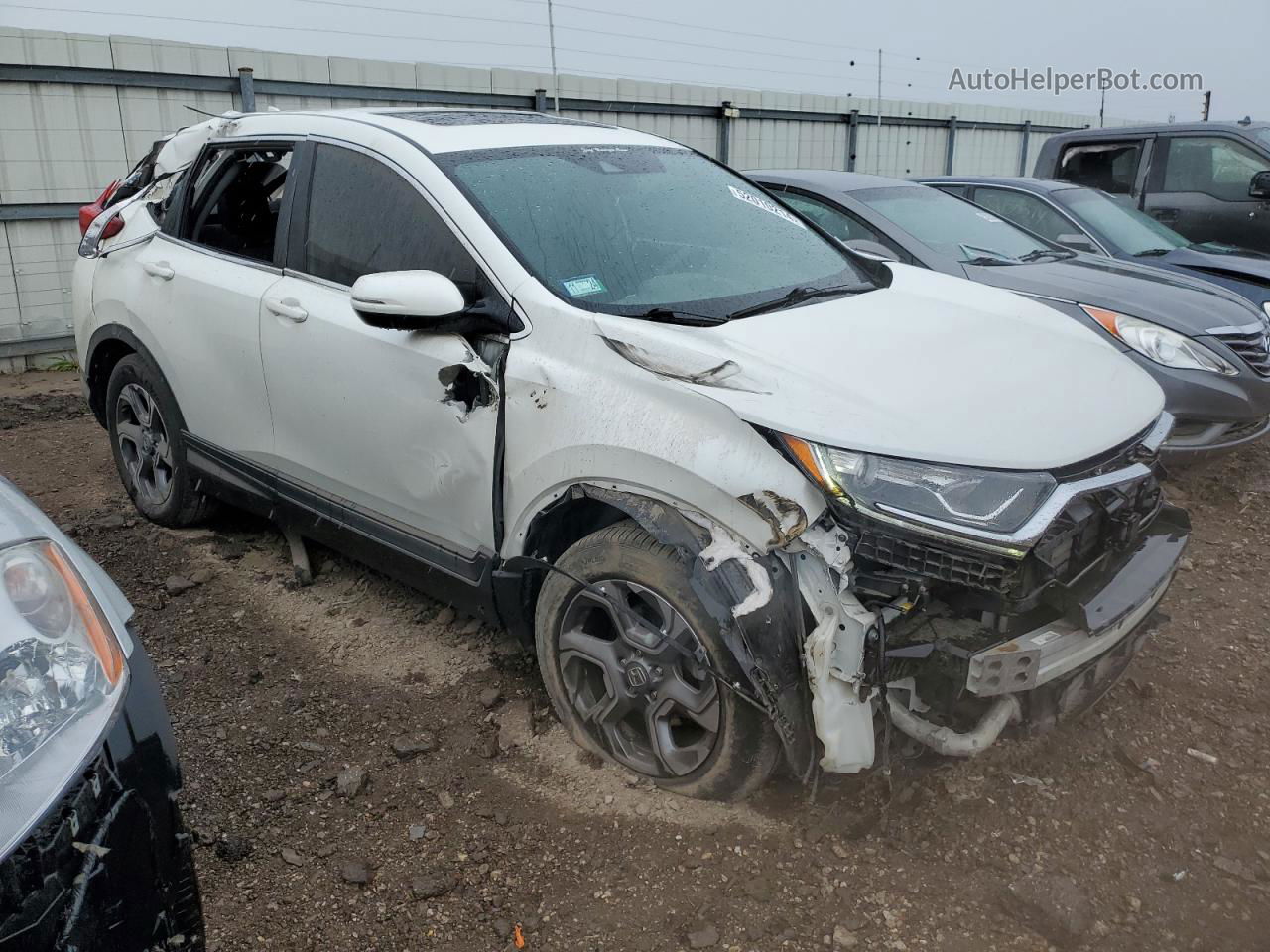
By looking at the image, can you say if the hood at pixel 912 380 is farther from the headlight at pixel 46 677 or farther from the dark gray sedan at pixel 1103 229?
the dark gray sedan at pixel 1103 229

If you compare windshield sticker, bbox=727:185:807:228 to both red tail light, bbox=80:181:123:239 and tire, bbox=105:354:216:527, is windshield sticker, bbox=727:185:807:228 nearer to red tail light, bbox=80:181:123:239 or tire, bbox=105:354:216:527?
tire, bbox=105:354:216:527

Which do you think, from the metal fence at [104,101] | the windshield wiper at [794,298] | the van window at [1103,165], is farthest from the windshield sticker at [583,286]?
the van window at [1103,165]

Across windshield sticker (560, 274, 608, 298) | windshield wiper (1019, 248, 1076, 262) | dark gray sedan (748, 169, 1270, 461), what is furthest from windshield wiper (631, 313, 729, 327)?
windshield wiper (1019, 248, 1076, 262)

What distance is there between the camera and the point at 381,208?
315cm

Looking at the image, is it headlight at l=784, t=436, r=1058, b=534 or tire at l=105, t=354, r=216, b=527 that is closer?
headlight at l=784, t=436, r=1058, b=534

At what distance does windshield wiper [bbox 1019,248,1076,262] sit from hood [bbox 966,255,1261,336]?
0.08 m

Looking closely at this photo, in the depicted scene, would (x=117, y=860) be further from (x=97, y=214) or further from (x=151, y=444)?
(x=97, y=214)

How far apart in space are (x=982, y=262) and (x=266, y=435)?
3781 mm

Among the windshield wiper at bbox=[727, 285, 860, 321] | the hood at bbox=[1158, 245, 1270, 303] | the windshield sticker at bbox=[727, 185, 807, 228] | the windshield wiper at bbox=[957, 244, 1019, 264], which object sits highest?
the windshield sticker at bbox=[727, 185, 807, 228]

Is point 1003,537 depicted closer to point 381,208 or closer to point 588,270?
point 588,270

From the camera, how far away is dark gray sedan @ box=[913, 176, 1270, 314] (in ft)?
20.5

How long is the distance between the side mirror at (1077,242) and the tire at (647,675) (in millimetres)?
4904

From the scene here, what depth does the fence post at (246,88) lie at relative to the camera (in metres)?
7.88

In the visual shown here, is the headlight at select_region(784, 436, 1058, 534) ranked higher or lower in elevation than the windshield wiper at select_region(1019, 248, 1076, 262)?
higher
